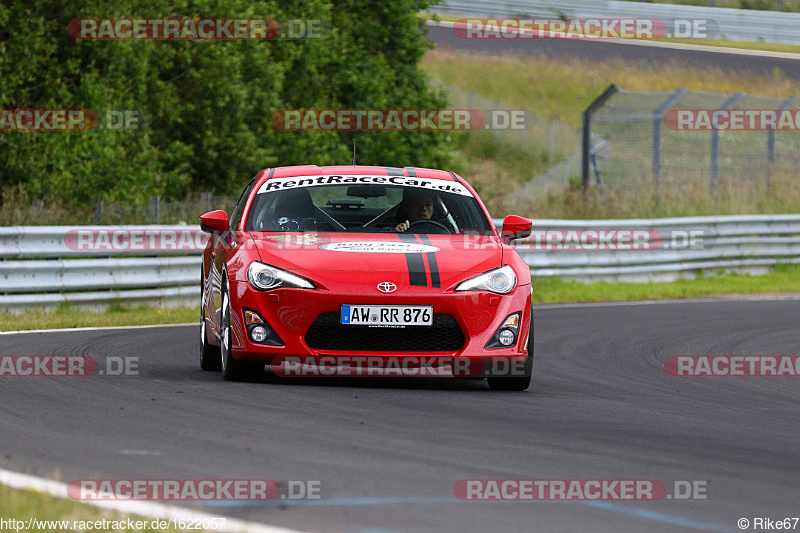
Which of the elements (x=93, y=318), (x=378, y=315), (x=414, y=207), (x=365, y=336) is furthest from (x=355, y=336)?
(x=93, y=318)

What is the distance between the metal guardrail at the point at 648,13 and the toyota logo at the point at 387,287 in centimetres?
3985

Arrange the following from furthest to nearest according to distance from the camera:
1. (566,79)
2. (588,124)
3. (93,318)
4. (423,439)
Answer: (566,79), (588,124), (93,318), (423,439)

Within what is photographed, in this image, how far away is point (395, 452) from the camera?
20.0 ft

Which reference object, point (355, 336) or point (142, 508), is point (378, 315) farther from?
point (142, 508)

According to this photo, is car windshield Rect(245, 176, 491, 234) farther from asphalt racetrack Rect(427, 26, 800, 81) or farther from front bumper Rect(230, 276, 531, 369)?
asphalt racetrack Rect(427, 26, 800, 81)

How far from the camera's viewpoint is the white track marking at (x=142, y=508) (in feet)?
15.0

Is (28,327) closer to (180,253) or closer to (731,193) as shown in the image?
(180,253)

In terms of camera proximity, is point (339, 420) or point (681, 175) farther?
point (681, 175)

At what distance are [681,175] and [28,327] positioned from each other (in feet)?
61.6

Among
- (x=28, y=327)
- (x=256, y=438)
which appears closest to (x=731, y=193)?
(x=28, y=327)

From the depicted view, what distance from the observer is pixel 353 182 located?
974 cm

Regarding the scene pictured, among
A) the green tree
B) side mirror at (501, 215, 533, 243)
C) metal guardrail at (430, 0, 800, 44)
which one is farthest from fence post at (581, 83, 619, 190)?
metal guardrail at (430, 0, 800, 44)

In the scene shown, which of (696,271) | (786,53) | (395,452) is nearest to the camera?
(395,452)

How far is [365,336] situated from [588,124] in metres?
18.8
